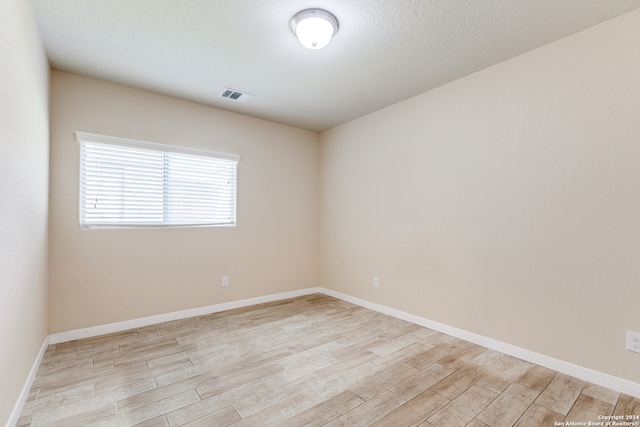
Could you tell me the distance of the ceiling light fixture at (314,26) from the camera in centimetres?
189

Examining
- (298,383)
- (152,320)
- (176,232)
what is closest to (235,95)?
(176,232)

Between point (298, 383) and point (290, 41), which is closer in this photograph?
point (298, 383)

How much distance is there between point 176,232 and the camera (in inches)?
128

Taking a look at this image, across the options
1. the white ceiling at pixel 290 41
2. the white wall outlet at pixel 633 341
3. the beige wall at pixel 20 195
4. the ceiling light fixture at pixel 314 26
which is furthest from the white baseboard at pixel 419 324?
the ceiling light fixture at pixel 314 26

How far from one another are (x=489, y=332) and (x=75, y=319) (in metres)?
3.77

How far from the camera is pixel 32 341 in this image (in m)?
2.03

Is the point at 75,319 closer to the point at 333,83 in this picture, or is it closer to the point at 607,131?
the point at 333,83

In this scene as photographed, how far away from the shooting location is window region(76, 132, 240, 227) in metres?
2.81

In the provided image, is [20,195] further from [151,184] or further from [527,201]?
[527,201]

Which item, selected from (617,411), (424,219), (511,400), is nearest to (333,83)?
(424,219)

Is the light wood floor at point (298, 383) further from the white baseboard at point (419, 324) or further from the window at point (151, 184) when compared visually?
the window at point (151, 184)

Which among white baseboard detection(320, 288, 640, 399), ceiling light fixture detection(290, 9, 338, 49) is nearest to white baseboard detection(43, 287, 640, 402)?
white baseboard detection(320, 288, 640, 399)

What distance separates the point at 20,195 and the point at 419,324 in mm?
3386

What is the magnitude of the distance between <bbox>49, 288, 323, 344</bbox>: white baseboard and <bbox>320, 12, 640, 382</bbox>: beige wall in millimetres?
1545
